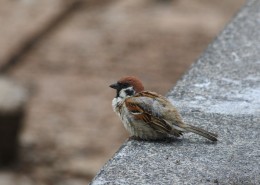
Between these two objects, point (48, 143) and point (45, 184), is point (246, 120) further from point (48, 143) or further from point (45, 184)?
point (48, 143)

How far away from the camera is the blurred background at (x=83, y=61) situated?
7172 mm

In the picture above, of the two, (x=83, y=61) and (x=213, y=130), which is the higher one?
(x=83, y=61)

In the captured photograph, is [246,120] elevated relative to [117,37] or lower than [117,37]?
lower

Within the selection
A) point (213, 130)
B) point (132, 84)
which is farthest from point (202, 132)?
point (132, 84)

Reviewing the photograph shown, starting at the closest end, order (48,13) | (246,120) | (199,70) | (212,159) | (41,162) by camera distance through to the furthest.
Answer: (212,159), (246,120), (199,70), (41,162), (48,13)

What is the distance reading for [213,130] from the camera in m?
3.63

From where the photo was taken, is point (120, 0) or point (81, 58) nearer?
point (81, 58)

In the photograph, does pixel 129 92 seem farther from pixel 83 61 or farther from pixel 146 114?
pixel 83 61

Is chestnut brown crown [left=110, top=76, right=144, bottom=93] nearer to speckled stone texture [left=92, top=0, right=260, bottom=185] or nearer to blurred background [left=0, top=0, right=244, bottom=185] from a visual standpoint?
speckled stone texture [left=92, top=0, right=260, bottom=185]

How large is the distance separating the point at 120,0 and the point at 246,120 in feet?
24.4

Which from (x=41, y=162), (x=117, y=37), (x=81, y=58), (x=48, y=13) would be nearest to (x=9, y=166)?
(x=41, y=162)

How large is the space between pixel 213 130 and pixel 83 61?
18.3 feet

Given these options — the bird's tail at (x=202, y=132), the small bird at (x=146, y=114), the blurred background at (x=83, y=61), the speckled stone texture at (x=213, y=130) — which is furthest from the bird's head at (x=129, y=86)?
the blurred background at (x=83, y=61)

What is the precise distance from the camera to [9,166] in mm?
7062
